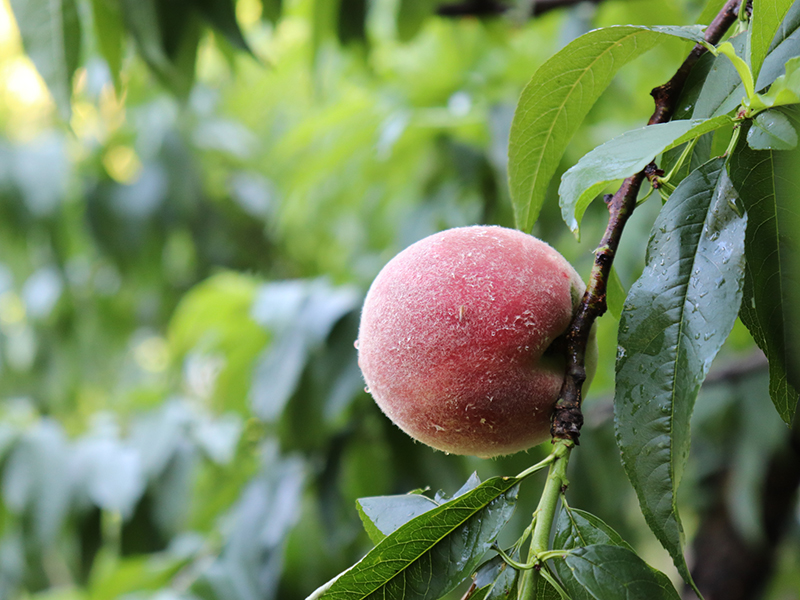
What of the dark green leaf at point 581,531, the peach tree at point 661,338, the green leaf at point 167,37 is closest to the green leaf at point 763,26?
the peach tree at point 661,338

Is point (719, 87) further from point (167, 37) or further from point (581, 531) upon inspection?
point (167, 37)

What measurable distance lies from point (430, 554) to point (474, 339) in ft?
0.46

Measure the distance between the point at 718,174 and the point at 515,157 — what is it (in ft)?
0.54

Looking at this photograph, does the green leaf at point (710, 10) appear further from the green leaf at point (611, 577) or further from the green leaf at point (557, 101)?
the green leaf at point (611, 577)

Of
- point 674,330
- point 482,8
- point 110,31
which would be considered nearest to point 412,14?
point 482,8

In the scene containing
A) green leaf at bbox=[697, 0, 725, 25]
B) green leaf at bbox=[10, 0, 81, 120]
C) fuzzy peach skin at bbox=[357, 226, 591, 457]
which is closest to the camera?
fuzzy peach skin at bbox=[357, 226, 591, 457]

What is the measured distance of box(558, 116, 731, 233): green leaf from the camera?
0.41 m

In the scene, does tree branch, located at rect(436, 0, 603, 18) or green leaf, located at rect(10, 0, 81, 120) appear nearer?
green leaf, located at rect(10, 0, 81, 120)

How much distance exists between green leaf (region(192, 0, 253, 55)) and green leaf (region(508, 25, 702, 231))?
684mm

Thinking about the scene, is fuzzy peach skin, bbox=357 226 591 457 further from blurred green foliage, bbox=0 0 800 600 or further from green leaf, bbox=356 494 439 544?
blurred green foliage, bbox=0 0 800 600

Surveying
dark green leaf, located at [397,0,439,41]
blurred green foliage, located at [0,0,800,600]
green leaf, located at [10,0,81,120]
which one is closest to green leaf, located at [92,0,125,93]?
blurred green foliage, located at [0,0,800,600]

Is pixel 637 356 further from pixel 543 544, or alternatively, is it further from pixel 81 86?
pixel 81 86

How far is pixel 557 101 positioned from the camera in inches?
21.6

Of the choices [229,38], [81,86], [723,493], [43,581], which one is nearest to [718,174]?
[229,38]
